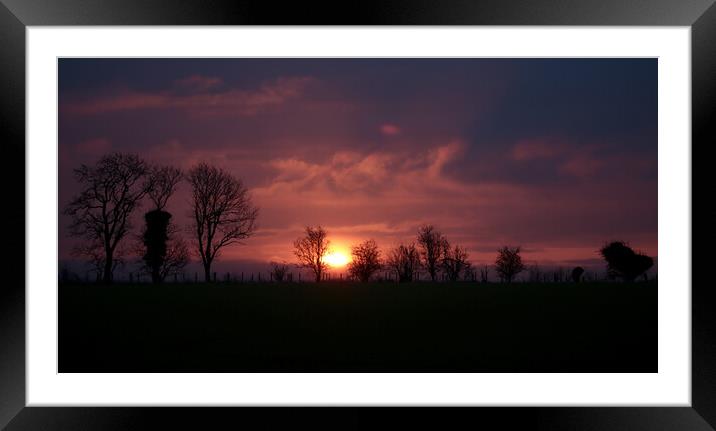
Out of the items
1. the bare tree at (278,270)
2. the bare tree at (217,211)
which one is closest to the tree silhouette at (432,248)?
the bare tree at (278,270)

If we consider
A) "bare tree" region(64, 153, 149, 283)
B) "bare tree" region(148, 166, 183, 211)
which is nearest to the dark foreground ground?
"bare tree" region(64, 153, 149, 283)

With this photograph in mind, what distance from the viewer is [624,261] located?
8305mm

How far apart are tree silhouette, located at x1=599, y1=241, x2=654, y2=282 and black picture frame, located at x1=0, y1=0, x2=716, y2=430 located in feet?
17.0

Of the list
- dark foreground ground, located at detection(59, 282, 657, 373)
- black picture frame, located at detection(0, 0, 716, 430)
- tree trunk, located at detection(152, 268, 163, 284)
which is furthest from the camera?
tree trunk, located at detection(152, 268, 163, 284)

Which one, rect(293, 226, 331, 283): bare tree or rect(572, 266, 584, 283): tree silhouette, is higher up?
rect(293, 226, 331, 283): bare tree

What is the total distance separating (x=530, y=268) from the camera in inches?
304

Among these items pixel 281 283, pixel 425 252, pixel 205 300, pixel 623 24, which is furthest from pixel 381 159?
pixel 623 24

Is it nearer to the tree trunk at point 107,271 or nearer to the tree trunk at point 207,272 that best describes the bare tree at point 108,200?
the tree trunk at point 107,271

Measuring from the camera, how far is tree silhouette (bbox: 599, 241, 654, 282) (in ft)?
26.0

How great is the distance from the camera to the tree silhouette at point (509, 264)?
7.69m

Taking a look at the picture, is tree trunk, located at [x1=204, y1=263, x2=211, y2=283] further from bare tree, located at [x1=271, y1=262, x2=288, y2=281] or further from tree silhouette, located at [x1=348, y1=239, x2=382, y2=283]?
tree silhouette, located at [x1=348, y1=239, x2=382, y2=283]

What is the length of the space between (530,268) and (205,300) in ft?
13.7

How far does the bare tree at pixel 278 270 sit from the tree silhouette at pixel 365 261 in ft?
3.00

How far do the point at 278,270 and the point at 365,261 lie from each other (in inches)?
46.1
